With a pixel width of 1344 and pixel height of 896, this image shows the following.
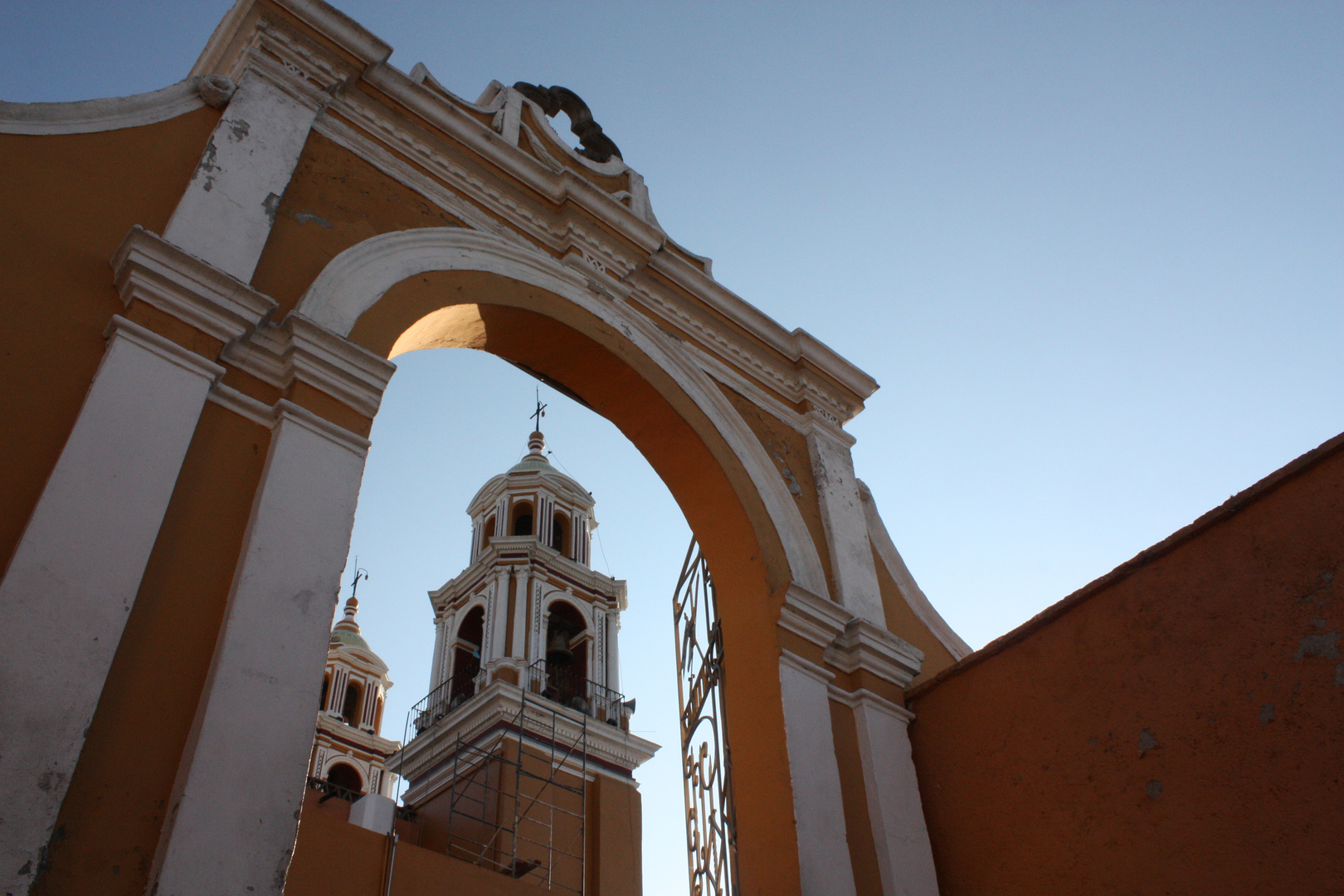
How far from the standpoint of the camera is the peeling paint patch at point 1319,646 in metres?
3.52

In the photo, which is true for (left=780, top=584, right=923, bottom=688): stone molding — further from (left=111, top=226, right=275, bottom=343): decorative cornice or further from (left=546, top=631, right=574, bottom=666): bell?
(left=546, top=631, right=574, bottom=666): bell

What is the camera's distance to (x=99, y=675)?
2.81 m

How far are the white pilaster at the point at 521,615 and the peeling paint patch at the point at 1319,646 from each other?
13094 millimetres

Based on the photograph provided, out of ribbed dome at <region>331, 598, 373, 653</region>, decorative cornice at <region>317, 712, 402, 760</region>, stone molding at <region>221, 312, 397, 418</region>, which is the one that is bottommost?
stone molding at <region>221, 312, 397, 418</region>

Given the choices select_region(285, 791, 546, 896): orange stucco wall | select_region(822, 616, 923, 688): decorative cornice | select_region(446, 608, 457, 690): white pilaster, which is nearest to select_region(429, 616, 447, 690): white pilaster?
select_region(446, 608, 457, 690): white pilaster

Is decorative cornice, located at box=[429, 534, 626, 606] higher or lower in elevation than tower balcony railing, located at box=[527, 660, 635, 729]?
higher

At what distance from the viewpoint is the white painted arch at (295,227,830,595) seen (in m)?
4.33

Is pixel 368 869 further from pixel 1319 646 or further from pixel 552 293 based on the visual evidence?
pixel 1319 646

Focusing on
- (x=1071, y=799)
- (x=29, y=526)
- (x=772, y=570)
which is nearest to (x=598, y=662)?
(x=772, y=570)

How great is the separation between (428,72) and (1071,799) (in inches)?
191

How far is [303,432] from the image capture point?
12.3 ft

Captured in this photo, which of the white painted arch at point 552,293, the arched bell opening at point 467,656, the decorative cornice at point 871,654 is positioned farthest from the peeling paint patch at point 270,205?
the arched bell opening at point 467,656

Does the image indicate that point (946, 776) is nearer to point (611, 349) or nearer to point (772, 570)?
point (772, 570)

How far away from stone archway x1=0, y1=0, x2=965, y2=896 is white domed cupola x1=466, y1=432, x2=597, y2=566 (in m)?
12.4
